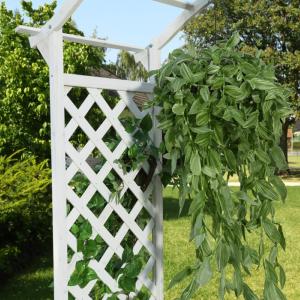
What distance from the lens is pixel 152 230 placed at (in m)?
2.38

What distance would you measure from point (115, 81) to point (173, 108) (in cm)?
39

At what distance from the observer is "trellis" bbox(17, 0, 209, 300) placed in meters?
1.93

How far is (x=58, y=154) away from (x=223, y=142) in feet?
2.29

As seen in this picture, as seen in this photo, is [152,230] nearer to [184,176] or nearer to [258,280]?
[184,176]

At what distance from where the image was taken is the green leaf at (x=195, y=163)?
A: 189 cm

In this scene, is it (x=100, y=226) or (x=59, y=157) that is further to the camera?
(x=100, y=226)

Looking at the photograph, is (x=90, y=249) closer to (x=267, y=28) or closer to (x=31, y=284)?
(x=31, y=284)

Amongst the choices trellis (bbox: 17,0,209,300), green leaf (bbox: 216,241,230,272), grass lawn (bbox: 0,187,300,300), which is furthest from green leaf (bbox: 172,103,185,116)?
grass lawn (bbox: 0,187,300,300)

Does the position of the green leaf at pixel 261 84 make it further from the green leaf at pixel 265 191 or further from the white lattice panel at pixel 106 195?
the white lattice panel at pixel 106 195

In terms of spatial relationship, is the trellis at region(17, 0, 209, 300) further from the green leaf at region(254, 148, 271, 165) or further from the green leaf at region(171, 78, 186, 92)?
the green leaf at region(254, 148, 271, 165)

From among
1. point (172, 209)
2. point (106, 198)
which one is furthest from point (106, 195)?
point (172, 209)

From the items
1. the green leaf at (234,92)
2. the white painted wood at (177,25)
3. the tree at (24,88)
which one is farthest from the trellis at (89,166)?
the tree at (24,88)

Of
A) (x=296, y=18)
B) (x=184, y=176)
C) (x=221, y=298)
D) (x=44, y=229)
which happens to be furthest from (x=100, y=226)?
(x=296, y=18)

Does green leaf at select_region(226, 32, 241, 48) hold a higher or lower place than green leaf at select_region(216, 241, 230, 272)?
higher
